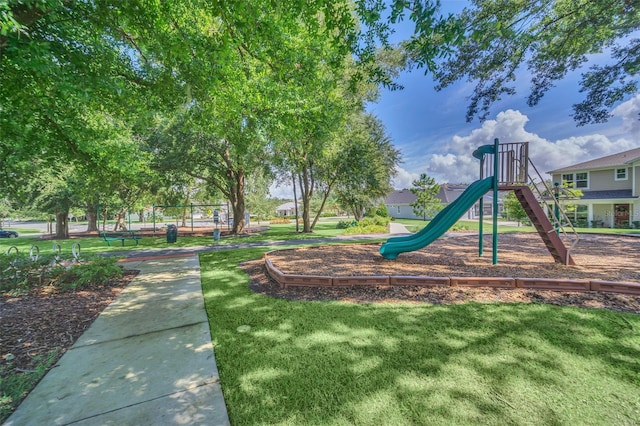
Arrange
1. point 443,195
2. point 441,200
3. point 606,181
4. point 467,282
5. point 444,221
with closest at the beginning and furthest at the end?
point 467,282 → point 444,221 → point 606,181 → point 441,200 → point 443,195

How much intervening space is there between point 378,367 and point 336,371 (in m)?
0.42

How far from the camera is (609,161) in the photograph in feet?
75.1

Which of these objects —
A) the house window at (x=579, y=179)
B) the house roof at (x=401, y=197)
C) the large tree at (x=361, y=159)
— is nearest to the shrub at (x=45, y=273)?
the large tree at (x=361, y=159)

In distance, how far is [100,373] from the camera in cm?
280

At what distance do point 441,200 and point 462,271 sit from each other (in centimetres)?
3219

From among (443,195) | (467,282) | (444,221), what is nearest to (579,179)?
(443,195)

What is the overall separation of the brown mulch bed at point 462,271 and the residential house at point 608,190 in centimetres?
1774

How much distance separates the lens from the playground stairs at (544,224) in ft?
21.3

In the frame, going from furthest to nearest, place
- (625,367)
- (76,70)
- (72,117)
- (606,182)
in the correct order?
(606,182), (72,117), (76,70), (625,367)

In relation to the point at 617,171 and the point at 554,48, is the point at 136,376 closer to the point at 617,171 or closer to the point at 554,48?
the point at 554,48

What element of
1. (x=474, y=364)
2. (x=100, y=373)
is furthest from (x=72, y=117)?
(x=474, y=364)

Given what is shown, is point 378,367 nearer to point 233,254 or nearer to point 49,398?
point 49,398

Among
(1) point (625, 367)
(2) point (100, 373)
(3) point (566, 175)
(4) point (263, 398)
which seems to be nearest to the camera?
(4) point (263, 398)

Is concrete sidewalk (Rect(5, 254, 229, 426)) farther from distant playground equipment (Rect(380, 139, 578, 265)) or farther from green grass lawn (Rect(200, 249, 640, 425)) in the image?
distant playground equipment (Rect(380, 139, 578, 265))
